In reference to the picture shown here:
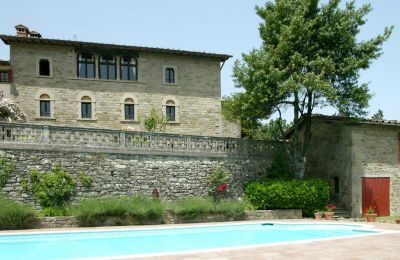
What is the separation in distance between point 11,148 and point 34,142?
0.90 metres

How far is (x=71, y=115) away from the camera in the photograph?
2767 cm

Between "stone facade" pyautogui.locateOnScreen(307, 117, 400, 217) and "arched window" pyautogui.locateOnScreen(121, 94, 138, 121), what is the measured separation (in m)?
12.4

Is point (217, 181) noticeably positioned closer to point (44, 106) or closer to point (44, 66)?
point (44, 106)

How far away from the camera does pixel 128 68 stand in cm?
2919

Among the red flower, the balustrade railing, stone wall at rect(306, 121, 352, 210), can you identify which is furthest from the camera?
stone wall at rect(306, 121, 352, 210)

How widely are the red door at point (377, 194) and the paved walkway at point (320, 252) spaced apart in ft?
33.6

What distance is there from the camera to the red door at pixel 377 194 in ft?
71.3

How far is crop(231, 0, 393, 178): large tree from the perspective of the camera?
20312 millimetres

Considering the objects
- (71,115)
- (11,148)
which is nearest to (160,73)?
(71,115)

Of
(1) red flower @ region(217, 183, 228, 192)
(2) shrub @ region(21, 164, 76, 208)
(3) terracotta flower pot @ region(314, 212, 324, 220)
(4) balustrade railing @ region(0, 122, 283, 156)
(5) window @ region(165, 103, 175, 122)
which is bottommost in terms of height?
(3) terracotta flower pot @ region(314, 212, 324, 220)

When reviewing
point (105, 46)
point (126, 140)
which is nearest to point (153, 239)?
point (126, 140)

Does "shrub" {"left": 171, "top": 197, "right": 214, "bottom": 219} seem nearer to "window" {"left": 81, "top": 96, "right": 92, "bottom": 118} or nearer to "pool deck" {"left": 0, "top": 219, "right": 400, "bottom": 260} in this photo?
"pool deck" {"left": 0, "top": 219, "right": 400, "bottom": 260}

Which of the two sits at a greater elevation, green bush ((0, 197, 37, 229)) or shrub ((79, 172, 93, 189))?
shrub ((79, 172, 93, 189))

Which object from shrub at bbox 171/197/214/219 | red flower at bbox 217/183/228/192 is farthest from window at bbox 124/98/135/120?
shrub at bbox 171/197/214/219
